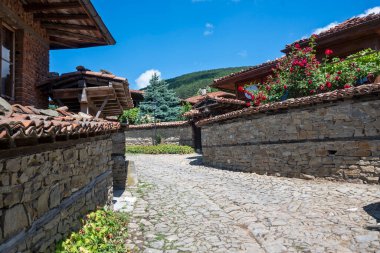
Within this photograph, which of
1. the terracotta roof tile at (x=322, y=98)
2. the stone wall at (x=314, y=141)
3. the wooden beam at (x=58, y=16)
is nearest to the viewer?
the wooden beam at (x=58, y=16)

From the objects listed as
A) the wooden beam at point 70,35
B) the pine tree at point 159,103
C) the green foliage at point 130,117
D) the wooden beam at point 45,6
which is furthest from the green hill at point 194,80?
the wooden beam at point 45,6

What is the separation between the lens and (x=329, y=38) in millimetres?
12023

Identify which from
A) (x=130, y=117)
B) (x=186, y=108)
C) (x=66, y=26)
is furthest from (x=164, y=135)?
(x=66, y=26)

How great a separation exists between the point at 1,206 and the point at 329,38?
12.6 meters

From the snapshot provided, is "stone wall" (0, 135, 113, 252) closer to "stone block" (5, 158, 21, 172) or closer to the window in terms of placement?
"stone block" (5, 158, 21, 172)

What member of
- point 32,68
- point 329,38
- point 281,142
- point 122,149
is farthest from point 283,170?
point 32,68

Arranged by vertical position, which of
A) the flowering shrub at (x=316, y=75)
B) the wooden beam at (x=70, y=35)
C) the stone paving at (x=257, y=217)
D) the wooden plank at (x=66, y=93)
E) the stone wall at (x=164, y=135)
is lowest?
the stone paving at (x=257, y=217)

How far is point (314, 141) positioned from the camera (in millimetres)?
8297

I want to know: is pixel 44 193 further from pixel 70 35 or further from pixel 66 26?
pixel 70 35

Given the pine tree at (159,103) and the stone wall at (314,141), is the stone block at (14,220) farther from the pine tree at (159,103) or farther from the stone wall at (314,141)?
the pine tree at (159,103)

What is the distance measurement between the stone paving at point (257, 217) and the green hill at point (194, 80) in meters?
38.2

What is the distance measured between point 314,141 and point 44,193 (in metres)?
7.11

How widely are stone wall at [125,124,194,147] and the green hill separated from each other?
21.3 meters

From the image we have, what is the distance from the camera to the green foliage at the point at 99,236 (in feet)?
12.6
